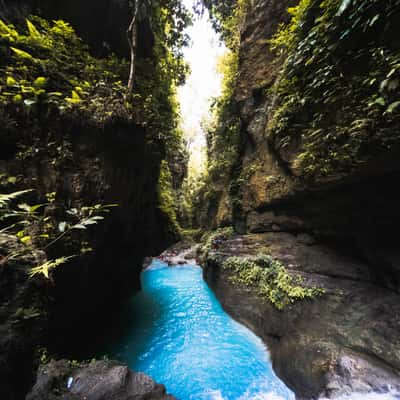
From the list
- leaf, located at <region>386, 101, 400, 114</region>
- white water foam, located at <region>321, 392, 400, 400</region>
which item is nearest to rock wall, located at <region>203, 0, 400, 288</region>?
leaf, located at <region>386, 101, 400, 114</region>

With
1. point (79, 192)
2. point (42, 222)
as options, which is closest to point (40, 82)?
point (79, 192)

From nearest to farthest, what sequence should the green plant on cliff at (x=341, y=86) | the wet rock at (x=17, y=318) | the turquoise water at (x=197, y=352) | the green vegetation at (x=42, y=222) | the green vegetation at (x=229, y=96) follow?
the wet rock at (x=17, y=318) < the green vegetation at (x=42, y=222) < the green plant on cliff at (x=341, y=86) < the turquoise water at (x=197, y=352) < the green vegetation at (x=229, y=96)

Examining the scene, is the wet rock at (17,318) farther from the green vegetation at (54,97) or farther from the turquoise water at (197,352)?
the turquoise water at (197,352)

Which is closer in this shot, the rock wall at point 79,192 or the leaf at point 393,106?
the rock wall at point 79,192

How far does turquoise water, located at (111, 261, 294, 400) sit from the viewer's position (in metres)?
3.69

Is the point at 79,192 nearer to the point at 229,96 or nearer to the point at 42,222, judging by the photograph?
the point at 42,222

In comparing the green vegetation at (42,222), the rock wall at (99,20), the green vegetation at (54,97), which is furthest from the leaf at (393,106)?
the rock wall at (99,20)

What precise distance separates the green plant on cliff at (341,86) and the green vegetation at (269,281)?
9.90ft

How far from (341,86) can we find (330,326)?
5264mm

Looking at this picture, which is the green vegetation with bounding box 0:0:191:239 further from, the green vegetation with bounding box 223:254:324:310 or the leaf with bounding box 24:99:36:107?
the green vegetation with bounding box 223:254:324:310

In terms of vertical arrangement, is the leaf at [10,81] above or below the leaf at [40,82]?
below

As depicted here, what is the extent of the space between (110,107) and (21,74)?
1534 millimetres

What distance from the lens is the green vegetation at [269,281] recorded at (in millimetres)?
4652

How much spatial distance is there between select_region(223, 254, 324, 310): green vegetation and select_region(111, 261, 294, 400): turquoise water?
1304mm
